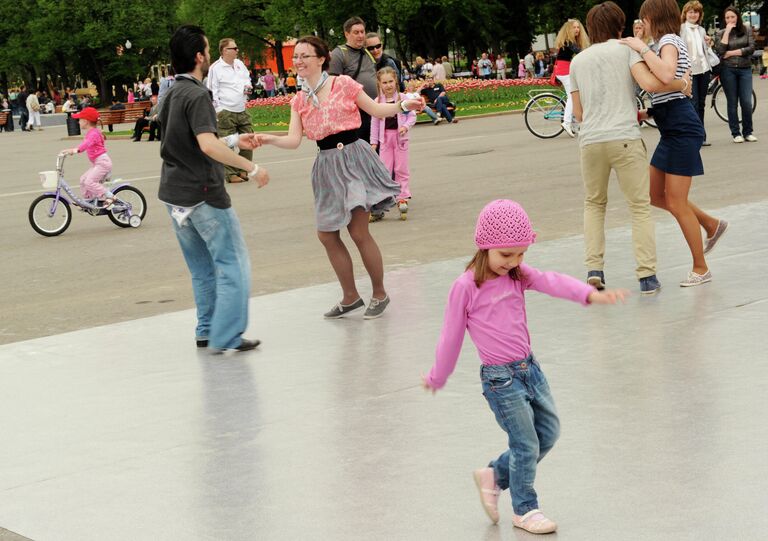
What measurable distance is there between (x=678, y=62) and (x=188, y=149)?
3.48 m

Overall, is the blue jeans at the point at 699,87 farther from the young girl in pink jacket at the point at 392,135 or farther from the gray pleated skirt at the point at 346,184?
the gray pleated skirt at the point at 346,184

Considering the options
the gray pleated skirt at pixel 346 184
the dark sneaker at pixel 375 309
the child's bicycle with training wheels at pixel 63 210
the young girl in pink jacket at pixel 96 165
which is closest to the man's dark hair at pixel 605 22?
the gray pleated skirt at pixel 346 184

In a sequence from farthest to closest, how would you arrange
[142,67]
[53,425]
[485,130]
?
[142,67] → [485,130] → [53,425]

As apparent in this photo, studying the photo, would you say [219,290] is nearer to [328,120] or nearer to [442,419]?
[328,120]

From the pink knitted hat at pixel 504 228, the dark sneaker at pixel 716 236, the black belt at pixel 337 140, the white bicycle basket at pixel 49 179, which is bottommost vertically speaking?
the dark sneaker at pixel 716 236

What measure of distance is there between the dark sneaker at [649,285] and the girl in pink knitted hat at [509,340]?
390 cm

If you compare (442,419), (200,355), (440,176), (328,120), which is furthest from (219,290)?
(440,176)

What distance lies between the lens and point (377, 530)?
425cm

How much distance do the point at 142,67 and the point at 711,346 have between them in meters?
81.0

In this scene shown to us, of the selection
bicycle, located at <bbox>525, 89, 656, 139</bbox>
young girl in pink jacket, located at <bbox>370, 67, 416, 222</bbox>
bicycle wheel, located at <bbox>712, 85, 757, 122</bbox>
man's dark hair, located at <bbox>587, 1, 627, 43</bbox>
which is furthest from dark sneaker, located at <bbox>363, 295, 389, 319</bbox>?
bicycle, located at <bbox>525, 89, 656, 139</bbox>

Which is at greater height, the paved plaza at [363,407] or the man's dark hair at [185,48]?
the man's dark hair at [185,48]

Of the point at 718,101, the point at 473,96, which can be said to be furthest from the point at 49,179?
the point at 473,96

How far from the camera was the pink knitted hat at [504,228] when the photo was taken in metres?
4.06

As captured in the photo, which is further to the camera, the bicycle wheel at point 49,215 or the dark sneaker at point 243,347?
the bicycle wheel at point 49,215
